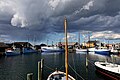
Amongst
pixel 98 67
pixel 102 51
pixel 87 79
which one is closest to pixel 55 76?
pixel 87 79

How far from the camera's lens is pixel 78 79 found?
158 feet

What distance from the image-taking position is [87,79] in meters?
48.1

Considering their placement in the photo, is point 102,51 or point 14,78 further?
point 102,51

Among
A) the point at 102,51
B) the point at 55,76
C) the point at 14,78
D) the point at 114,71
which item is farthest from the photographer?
the point at 102,51

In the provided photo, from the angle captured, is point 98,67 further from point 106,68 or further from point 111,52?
point 111,52

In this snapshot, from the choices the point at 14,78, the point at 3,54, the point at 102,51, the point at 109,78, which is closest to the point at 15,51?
the point at 3,54

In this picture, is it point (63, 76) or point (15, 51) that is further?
point (15, 51)

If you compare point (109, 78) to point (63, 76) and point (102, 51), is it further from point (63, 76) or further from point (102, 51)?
point (102, 51)

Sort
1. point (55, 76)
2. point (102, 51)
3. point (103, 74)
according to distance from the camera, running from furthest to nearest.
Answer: point (102, 51), point (103, 74), point (55, 76)

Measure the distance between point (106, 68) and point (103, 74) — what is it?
3.26 meters

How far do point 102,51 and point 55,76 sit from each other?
395ft

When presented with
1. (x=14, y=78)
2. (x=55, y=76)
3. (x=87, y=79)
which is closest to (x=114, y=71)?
(x=87, y=79)

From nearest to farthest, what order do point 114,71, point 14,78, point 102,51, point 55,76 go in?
point 55,76 → point 114,71 → point 14,78 → point 102,51

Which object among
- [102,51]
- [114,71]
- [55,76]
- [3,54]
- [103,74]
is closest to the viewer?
[55,76]
